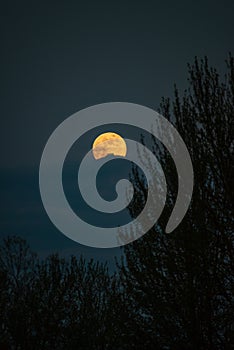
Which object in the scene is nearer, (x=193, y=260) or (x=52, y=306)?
(x=193, y=260)

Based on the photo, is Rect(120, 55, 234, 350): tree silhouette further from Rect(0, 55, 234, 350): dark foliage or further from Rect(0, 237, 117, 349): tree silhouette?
Rect(0, 237, 117, 349): tree silhouette

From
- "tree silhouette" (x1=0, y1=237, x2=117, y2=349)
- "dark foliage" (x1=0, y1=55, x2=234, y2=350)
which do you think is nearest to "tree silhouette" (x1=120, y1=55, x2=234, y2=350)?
"dark foliage" (x1=0, y1=55, x2=234, y2=350)

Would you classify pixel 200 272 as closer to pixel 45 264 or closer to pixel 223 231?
pixel 223 231

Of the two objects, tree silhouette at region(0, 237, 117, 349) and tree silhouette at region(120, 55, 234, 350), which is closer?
tree silhouette at region(120, 55, 234, 350)

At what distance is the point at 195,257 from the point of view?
8.73 meters

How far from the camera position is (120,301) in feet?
A: 32.0

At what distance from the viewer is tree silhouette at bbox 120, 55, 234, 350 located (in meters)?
7.79

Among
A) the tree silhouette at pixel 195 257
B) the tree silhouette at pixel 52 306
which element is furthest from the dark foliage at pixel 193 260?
the tree silhouette at pixel 52 306

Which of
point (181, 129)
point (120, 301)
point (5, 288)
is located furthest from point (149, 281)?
point (5, 288)

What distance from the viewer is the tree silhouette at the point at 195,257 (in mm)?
7789

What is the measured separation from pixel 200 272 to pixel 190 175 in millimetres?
1924

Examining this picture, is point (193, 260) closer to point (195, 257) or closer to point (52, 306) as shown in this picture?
point (195, 257)

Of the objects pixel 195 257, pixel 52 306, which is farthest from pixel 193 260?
pixel 52 306

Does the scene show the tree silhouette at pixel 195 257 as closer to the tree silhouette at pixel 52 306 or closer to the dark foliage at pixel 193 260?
the dark foliage at pixel 193 260
